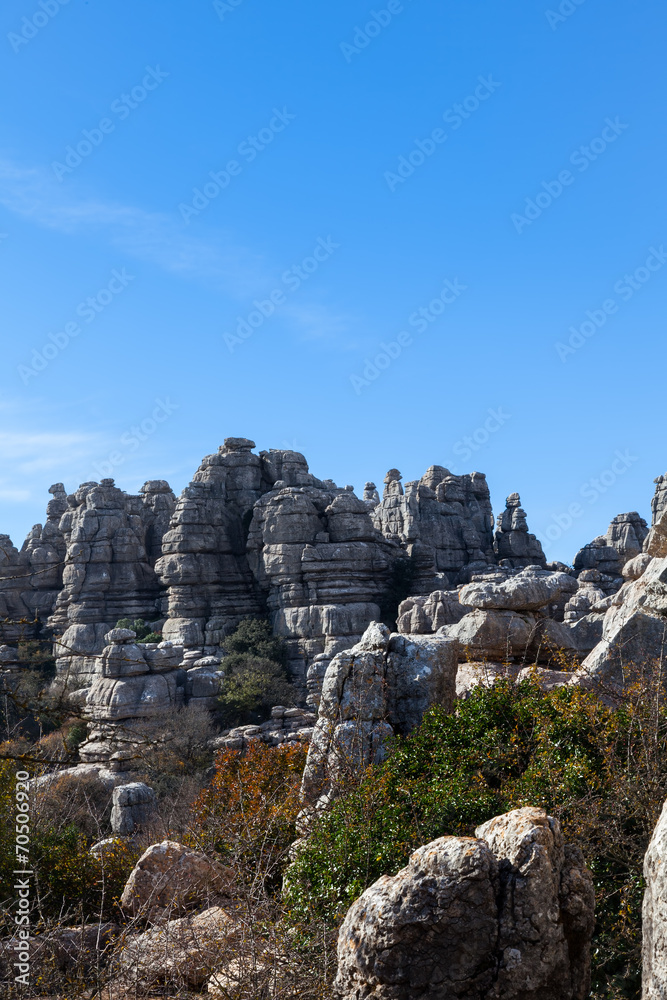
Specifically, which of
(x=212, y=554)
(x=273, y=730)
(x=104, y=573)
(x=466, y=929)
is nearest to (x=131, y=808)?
(x=273, y=730)

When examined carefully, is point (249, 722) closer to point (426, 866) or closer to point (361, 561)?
point (361, 561)

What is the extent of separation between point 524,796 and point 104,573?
1909 inches

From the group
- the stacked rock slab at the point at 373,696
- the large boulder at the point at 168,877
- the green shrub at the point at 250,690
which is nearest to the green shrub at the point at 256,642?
the green shrub at the point at 250,690

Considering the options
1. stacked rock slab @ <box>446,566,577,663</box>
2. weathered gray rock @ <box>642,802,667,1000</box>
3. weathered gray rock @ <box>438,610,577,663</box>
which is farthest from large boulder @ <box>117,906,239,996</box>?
weathered gray rock @ <box>438,610,577,663</box>

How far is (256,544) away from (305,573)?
13.3 feet

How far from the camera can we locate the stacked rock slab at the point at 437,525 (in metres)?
53.6

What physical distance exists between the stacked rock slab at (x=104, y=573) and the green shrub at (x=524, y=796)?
44.2 meters

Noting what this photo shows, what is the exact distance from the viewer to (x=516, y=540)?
61.0 metres

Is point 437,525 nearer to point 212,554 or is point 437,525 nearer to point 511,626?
point 212,554

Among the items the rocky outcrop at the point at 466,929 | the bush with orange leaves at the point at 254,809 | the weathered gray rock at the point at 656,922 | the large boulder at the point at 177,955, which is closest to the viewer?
the weathered gray rock at the point at 656,922

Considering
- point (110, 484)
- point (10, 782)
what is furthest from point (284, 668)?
point (10, 782)

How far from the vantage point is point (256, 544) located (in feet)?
170

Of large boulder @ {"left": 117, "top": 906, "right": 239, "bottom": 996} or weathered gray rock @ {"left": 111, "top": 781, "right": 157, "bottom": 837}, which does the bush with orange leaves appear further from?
weathered gray rock @ {"left": 111, "top": 781, "right": 157, "bottom": 837}

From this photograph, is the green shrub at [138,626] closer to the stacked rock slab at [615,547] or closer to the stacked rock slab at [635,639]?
the stacked rock slab at [615,547]
